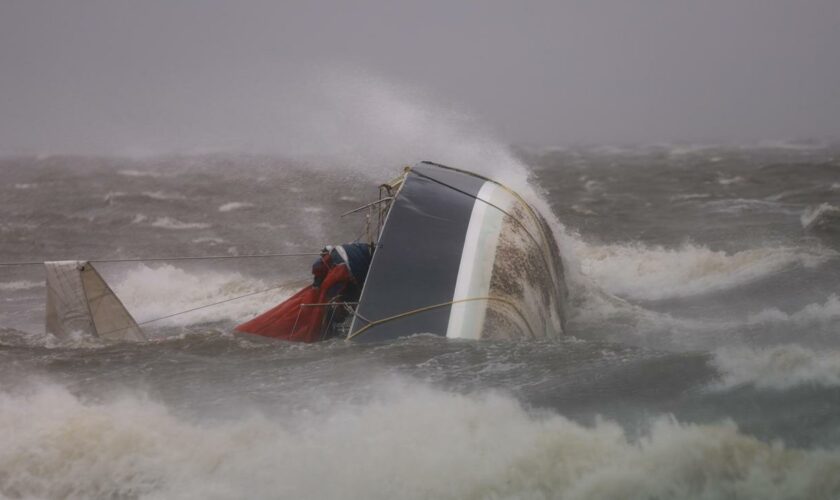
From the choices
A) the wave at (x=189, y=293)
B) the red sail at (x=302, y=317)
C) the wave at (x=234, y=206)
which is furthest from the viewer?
the wave at (x=234, y=206)

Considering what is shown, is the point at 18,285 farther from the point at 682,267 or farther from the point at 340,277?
the point at 682,267

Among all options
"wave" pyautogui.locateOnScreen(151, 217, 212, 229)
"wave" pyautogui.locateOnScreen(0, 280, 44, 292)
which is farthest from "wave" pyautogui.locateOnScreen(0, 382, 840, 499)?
"wave" pyautogui.locateOnScreen(151, 217, 212, 229)

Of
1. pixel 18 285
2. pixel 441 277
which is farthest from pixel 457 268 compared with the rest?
pixel 18 285

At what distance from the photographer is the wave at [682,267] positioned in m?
9.94

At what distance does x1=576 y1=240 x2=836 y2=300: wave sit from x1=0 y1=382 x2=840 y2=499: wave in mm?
5381

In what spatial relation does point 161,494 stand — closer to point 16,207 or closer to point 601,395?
point 601,395

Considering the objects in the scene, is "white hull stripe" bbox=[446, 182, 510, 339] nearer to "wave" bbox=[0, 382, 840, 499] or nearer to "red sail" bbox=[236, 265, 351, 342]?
"red sail" bbox=[236, 265, 351, 342]

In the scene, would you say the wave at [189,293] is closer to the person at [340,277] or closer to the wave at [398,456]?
the person at [340,277]

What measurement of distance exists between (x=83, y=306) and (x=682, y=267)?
690 cm

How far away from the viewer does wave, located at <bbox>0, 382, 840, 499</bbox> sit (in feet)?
14.5

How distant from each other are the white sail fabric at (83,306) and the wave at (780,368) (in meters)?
4.76

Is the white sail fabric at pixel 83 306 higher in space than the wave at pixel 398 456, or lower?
higher

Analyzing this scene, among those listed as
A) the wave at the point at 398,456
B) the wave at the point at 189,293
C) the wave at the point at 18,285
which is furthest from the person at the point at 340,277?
the wave at the point at 18,285

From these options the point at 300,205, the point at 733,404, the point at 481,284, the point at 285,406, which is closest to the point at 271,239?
the point at 300,205
